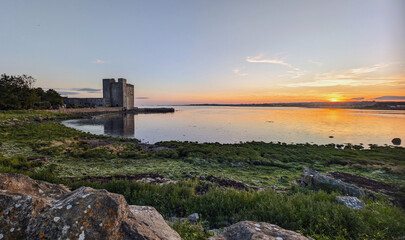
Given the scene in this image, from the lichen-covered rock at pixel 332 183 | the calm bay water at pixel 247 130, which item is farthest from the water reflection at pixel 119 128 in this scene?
the lichen-covered rock at pixel 332 183

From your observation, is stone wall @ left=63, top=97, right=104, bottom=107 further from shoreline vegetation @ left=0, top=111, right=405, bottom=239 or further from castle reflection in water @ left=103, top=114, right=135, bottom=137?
shoreline vegetation @ left=0, top=111, right=405, bottom=239

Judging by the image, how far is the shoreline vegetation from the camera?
4133 millimetres

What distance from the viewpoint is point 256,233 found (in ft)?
9.09

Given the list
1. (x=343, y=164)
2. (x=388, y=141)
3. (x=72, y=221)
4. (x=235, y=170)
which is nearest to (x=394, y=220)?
(x=72, y=221)

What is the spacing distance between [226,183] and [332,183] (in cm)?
449

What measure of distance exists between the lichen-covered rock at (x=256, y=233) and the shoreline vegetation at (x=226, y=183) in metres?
0.89

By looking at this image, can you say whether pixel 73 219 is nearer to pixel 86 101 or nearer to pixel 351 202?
pixel 351 202

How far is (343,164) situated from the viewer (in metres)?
14.8

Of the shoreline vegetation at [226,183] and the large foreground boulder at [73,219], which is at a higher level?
the large foreground boulder at [73,219]

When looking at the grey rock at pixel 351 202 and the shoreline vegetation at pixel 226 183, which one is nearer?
the shoreline vegetation at pixel 226 183

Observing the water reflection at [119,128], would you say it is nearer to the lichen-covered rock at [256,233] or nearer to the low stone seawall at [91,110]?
the low stone seawall at [91,110]

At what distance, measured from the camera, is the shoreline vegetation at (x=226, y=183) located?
13.6 ft

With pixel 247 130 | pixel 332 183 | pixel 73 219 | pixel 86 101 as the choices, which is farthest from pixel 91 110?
pixel 73 219

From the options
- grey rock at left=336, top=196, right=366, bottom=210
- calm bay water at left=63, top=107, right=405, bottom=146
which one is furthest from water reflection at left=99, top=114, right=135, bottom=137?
grey rock at left=336, top=196, right=366, bottom=210
